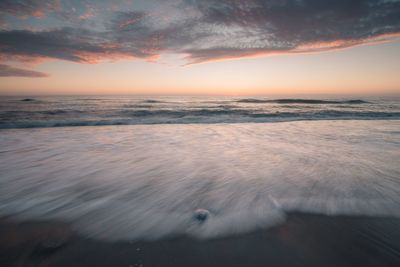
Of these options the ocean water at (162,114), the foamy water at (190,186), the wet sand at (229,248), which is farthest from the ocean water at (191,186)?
the ocean water at (162,114)

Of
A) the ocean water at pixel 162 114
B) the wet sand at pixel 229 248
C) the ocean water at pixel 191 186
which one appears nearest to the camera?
the wet sand at pixel 229 248

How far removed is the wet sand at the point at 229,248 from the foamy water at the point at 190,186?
0.15 metres

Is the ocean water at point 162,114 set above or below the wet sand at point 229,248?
below

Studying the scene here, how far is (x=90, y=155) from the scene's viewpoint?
537cm

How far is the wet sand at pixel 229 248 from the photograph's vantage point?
1.75m

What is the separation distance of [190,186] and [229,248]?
1.56 metres

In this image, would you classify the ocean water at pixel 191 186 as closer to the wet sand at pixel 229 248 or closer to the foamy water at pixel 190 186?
the foamy water at pixel 190 186

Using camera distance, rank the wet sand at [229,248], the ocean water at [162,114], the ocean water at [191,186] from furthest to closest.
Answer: the ocean water at [162,114] → the ocean water at [191,186] → the wet sand at [229,248]

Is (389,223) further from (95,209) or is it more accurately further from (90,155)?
(90,155)

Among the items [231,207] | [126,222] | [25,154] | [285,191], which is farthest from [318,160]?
[25,154]

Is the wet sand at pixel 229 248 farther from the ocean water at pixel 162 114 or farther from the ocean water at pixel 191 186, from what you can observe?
the ocean water at pixel 162 114

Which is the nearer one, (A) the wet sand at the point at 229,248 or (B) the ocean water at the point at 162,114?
(A) the wet sand at the point at 229,248

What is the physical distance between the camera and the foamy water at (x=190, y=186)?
→ 2426 millimetres

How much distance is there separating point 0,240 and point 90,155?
348 cm
